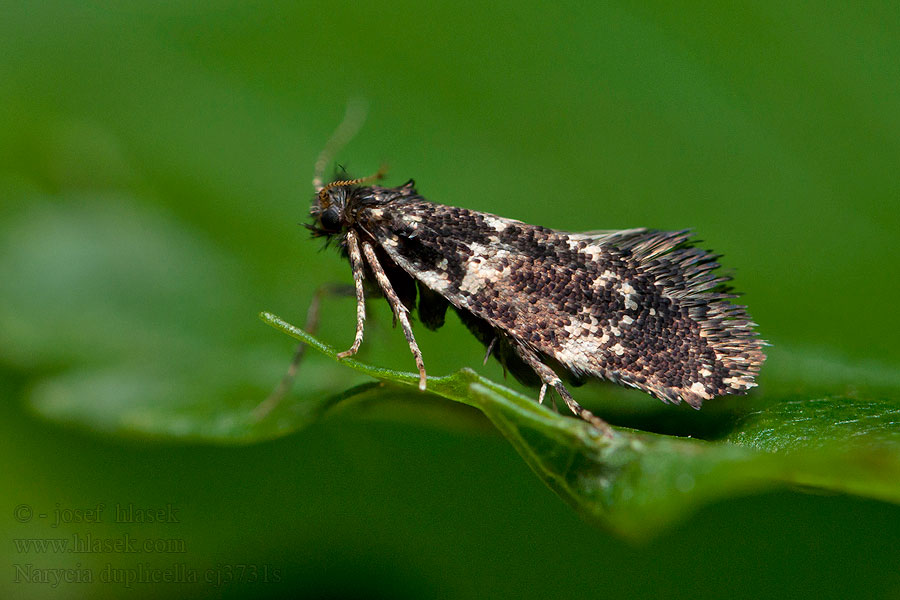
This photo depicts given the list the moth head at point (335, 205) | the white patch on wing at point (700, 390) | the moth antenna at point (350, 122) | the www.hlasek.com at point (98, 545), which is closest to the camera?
the white patch on wing at point (700, 390)

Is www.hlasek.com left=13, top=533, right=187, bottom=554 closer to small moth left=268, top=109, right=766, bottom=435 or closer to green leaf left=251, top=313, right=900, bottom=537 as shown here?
small moth left=268, top=109, right=766, bottom=435

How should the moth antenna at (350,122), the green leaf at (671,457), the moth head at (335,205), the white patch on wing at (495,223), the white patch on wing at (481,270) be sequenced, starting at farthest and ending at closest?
1. the moth antenna at (350,122)
2. the moth head at (335,205)
3. the white patch on wing at (495,223)
4. the white patch on wing at (481,270)
5. the green leaf at (671,457)

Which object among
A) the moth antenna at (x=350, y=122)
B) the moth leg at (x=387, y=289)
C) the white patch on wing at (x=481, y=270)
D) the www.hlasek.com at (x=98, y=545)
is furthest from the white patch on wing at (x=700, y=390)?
the moth antenna at (x=350, y=122)

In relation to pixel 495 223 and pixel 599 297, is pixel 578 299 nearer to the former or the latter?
pixel 599 297

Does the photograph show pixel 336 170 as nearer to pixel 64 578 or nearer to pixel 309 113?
pixel 309 113

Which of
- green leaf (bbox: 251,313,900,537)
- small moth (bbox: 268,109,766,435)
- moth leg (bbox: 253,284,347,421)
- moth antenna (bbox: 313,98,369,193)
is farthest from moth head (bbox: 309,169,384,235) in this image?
green leaf (bbox: 251,313,900,537)

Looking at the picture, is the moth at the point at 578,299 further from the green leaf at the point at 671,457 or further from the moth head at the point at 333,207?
the green leaf at the point at 671,457

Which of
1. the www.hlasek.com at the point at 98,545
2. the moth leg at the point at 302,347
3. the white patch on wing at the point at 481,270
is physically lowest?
the www.hlasek.com at the point at 98,545
